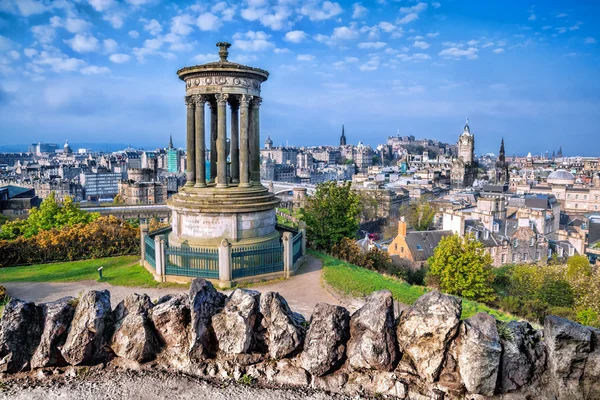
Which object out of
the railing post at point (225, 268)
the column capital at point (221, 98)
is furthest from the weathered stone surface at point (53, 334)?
the column capital at point (221, 98)

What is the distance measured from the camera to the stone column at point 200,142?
60.3 feet

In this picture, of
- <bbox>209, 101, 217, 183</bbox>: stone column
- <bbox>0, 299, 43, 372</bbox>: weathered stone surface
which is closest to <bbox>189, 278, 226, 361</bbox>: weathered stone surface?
<bbox>0, 299, 43, 372</bbox>: weathered stone surface

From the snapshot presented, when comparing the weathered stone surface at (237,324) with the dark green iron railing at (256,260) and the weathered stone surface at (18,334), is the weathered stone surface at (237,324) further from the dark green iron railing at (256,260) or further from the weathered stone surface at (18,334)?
the dark green iron railing at (256,260)

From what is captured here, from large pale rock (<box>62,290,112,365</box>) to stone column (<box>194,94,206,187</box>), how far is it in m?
9.44

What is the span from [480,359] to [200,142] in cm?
1390

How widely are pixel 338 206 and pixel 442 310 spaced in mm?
17315

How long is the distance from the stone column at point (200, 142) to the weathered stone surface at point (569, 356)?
14000 mm

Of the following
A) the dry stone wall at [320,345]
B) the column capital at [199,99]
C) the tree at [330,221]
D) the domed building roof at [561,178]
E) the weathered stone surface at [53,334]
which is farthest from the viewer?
the domed building roof at [561,178]

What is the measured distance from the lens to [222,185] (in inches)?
717

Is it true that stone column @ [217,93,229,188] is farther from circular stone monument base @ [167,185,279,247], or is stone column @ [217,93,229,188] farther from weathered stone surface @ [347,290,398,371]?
weathered stone surface @ [347,290,398,371]

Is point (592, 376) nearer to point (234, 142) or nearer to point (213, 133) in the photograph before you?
point (234, 142)

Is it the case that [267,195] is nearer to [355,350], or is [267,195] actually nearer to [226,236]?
[226,236]

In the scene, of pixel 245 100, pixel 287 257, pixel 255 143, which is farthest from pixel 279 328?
pixel 255 143

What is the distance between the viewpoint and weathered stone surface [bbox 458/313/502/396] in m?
8.33
